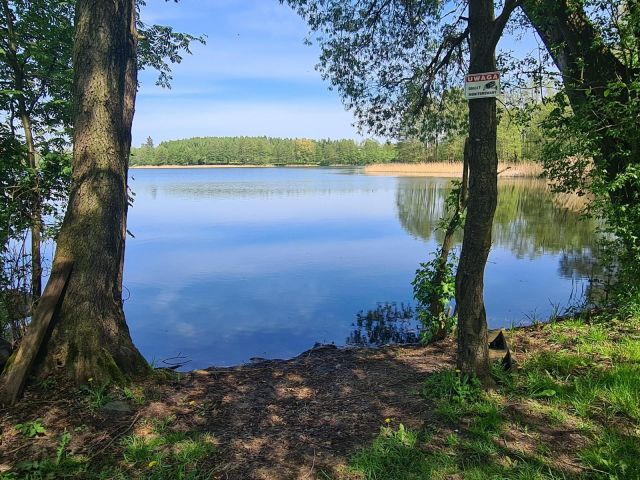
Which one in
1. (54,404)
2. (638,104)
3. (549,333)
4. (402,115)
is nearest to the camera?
(54,404)

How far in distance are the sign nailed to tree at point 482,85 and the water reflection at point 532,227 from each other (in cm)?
458

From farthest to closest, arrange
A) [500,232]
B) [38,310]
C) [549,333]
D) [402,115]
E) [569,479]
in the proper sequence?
[500,232] → [402,115] → [549,333] → [38,310] → [569,479]

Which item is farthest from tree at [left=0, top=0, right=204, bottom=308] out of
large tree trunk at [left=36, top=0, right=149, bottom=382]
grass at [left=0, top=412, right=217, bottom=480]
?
grass at [left=0, top=412, right=217, bottom=480]

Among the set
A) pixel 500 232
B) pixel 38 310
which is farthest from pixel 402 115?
Answer: pixel 500 232

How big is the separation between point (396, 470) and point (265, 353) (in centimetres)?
472

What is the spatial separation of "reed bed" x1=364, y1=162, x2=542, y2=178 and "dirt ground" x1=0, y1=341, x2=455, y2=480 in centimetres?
3892

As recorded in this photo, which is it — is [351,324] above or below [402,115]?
below

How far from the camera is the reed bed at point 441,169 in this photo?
4375 cm

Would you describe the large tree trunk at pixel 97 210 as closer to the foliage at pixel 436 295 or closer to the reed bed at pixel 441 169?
the foliage at pixel 436 295

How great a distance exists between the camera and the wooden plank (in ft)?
11.9

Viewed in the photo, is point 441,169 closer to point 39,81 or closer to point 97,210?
point 39,81

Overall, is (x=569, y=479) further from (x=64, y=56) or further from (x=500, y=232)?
(x=500, y=232)

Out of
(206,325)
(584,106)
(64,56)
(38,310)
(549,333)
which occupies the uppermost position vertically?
(64,56)

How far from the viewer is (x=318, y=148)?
139625 mm
